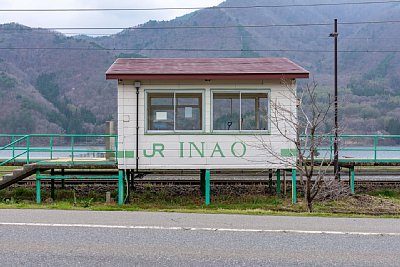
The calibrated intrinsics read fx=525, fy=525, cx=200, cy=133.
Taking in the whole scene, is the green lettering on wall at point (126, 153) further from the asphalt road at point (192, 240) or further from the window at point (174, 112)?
the asphalt road at point (192, 240)

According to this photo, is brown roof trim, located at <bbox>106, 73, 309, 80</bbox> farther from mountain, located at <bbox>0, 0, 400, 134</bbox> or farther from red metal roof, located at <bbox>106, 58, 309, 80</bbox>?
mountain, located at <bbox>0, 0, 400, 134</bbox>

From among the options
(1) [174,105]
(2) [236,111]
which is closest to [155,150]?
(1) [174,105]

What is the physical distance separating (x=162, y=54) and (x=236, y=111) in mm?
140954

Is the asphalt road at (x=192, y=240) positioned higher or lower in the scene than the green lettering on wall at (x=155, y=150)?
lower

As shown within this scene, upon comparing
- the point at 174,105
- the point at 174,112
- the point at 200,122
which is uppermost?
the point at 174,105

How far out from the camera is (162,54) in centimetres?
15575

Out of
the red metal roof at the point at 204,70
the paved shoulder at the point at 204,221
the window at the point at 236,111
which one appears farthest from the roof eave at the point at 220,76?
the paved shoulder at the point at 204,221

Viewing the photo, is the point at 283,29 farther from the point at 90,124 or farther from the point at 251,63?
the point at 251,63

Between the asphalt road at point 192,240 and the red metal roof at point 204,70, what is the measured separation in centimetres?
613

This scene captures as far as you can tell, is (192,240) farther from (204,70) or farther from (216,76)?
(204,70)

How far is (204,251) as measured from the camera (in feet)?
25.7

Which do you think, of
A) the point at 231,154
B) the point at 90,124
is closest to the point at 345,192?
the point at 231,154

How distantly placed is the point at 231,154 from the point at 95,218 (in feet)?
23.2

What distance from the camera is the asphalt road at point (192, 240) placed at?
24.0 ft
